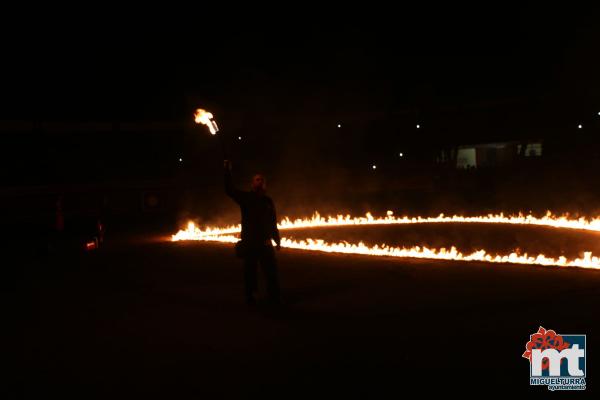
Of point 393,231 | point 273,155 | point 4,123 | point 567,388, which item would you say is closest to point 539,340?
point 567,388

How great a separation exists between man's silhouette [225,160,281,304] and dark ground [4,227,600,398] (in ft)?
1.12

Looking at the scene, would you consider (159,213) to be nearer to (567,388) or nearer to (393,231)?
(393,231)

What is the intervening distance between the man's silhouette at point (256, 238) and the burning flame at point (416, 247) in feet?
15.8

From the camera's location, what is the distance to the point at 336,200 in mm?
31875

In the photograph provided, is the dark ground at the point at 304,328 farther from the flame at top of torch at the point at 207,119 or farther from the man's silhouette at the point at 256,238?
the flame at top of torch at the point at 207,119

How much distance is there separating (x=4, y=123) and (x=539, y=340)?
102ft

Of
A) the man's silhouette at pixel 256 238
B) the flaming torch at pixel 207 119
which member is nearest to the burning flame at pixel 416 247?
the man's silhouette at pixel 256 238

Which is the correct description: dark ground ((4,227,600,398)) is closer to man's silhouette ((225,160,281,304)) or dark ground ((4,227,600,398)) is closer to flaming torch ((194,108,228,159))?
man's silhouette ((225,160,281,304))

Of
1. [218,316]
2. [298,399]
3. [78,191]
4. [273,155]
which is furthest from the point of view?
[273,155]

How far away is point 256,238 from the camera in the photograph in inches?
410

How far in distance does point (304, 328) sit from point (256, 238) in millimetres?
1908

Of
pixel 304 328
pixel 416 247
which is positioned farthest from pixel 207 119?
pixel 416 247

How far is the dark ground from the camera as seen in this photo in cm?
686

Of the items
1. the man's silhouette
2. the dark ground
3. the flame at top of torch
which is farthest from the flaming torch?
the dark ground
